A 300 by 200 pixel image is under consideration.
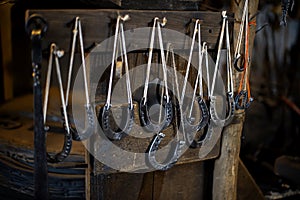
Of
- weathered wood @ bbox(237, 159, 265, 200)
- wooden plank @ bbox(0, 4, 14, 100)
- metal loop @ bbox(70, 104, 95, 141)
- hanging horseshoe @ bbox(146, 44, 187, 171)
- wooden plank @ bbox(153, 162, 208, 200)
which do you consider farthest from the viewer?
wooden plank @ bbox(0, 4, 14, 100)

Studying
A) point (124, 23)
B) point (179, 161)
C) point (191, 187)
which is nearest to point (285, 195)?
point (191, 187)

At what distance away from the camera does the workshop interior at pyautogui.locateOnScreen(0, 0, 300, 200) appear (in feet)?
3.09

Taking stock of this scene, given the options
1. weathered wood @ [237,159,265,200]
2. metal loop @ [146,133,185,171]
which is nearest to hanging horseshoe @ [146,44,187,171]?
metal loop @ [146,133,185,171]

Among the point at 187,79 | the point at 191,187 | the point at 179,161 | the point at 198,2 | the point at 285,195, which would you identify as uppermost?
the point at 198,2

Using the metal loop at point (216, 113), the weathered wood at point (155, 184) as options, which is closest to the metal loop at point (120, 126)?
the weathered wood at point (155, 184)

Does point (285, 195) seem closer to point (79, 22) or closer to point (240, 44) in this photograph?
point (240, 44)

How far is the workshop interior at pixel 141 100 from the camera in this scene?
0.94m

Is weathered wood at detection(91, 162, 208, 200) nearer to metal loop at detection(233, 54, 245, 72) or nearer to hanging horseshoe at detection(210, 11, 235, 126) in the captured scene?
hanging horseshoe at detection(210, 11, 235, 126)

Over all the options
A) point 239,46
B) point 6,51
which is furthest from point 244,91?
point 6,51

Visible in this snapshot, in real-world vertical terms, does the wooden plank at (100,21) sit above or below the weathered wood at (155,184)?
above

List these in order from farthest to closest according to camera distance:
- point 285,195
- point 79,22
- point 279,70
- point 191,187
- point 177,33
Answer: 1. point 279,70
2. point 285,195
3. point 191,187
4. point 177,33
5. point 79,22

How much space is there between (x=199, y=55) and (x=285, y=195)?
4.27 feet

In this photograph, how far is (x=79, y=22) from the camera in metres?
0.92

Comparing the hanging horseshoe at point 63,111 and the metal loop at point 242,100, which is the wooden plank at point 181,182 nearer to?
the metal loop at point 242,100
